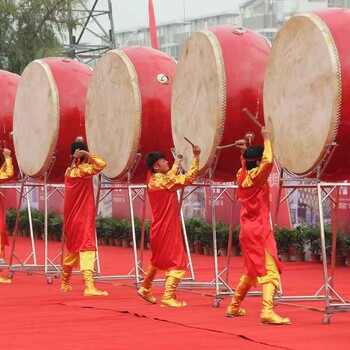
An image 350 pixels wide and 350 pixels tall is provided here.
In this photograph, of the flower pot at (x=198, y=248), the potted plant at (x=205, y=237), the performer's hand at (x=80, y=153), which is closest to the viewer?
the performer's hand at (x=80, y=153)

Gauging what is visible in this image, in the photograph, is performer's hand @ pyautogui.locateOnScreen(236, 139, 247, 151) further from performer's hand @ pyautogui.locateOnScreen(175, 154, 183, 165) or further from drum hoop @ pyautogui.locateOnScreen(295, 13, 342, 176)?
performer's hand @ pyautogui.locateOnScreen(175, 154, 183, 165)

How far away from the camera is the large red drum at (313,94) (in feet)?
31.7

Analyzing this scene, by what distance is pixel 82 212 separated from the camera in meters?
12.6

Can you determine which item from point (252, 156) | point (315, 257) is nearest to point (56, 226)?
point (315, 257)

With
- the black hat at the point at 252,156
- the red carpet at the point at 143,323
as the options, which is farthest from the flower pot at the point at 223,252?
the black hat at the point at 252,156

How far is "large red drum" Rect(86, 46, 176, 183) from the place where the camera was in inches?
510

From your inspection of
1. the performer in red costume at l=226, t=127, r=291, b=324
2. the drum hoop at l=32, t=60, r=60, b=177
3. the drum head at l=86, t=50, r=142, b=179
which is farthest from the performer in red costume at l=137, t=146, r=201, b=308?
the drum hoop at l=32, t=60, r=60, b=177

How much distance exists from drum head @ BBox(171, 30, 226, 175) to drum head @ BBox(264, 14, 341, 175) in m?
0.70

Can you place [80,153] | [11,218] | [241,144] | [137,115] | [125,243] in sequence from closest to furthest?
[241,144] < [80,153] < [137,115] < [125,243] < [11,218]

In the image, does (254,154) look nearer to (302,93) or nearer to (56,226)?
(302,93)

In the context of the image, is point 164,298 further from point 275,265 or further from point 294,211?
point 294,211

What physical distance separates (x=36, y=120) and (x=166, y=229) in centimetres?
425

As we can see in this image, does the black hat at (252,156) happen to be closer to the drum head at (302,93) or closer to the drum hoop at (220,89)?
the drum head at (302,93)

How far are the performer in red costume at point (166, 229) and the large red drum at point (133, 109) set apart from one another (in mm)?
1472
